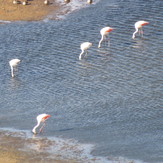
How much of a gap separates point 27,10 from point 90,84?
10.8 meters

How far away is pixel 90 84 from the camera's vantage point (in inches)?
A: 733

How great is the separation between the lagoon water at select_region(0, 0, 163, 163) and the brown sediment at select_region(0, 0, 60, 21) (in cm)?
87

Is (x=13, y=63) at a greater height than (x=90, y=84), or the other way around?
(x=13, y=63)

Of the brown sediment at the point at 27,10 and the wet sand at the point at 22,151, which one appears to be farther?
the brown sediment at the point at 27,10

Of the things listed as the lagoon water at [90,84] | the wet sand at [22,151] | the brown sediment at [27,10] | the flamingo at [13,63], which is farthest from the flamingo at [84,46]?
the wet sand at [22,151]

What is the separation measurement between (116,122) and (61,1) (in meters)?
15.2

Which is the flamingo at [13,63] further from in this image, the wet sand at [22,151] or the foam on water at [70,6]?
the foam on water at [70,6]

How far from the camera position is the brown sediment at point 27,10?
27.5 m

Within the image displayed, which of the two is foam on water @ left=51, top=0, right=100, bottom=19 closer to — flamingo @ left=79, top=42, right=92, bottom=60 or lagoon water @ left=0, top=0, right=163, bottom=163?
lagoon water @ left=0, top=0, right=163, bottom=163

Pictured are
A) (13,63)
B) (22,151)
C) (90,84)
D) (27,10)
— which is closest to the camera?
(22,151)

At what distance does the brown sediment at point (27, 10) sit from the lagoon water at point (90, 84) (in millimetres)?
874

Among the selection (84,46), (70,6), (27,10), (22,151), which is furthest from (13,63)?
(70,6)

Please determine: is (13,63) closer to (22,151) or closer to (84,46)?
(84,46)

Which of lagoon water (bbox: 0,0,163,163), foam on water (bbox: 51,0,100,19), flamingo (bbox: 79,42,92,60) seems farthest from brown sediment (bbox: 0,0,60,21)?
flamingo (bbox: 79,42,92,60)
